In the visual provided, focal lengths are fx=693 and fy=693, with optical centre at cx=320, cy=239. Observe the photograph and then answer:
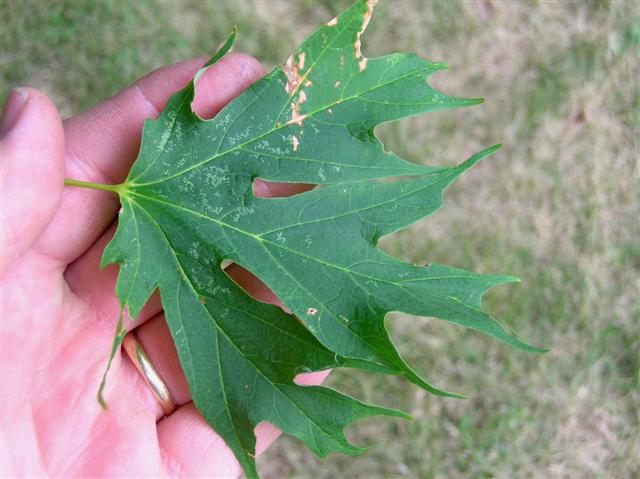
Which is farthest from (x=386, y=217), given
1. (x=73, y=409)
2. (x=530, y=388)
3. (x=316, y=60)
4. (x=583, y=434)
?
(x=583, y=434)

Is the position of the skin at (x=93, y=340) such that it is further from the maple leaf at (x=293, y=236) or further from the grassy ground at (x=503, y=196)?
the grassy ground at (x=503, y=196)

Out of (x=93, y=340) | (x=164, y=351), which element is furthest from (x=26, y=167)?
(x=164, y=351)

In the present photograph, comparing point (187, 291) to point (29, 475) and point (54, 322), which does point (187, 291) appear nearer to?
point (54, 322)

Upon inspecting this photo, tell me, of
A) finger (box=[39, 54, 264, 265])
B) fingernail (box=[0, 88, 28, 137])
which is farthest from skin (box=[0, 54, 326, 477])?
fingernail (box=[0, 88, 28, 137])

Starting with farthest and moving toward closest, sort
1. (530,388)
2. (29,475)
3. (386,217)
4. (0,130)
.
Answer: (530,388)
(29,475)
(386,217)
(0,130)

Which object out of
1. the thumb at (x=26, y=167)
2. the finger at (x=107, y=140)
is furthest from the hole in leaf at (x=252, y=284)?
the thumb at (x=26, y=167)
